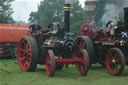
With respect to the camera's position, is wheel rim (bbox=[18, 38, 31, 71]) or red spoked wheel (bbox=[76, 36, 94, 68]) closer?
wheel rim (bbox=[18, 38, 31, 71])

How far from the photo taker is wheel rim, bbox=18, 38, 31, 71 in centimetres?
760

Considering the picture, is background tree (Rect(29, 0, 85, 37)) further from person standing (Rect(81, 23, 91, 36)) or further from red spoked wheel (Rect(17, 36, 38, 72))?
red spoked wheel (Rect(17, 36, 38, 72))

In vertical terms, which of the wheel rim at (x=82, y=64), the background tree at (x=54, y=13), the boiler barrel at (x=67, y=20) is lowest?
the wheel rim at (x=82, y=64)

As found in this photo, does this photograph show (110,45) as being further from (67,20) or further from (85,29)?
(67,20)

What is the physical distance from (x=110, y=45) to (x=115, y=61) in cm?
106

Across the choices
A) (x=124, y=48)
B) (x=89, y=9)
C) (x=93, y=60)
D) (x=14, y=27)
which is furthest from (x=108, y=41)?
(x=89, y=9)

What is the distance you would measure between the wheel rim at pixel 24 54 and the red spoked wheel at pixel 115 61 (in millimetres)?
2350

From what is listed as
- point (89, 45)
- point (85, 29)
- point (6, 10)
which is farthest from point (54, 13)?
point (89, 45)

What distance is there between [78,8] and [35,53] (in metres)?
35.7

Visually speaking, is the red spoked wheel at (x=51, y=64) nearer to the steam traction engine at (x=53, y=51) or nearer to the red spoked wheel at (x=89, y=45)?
the steam traction engine at (x=53, y=51)

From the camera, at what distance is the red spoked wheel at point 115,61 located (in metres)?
6.61

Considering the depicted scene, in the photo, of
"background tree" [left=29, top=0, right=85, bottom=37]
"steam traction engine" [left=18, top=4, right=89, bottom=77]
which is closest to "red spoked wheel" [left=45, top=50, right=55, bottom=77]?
"steam traction engine" [left=18, top=4, right=89, bottom=77]

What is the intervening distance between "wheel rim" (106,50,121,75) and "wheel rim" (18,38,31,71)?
233 cm

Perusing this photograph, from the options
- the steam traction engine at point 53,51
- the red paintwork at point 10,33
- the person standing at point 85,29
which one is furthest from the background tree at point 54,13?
the steam traction engine at point 53,51
